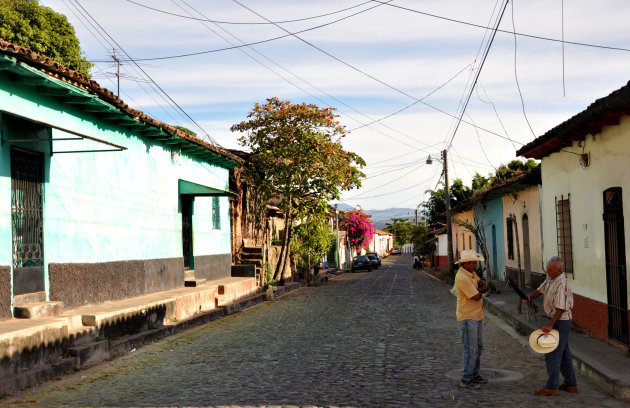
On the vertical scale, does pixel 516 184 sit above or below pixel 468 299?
above

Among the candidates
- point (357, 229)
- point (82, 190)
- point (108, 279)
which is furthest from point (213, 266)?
point (357, 229)

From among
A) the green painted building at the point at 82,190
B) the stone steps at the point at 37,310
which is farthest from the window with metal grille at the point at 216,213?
the stone steps at the point at 37,310

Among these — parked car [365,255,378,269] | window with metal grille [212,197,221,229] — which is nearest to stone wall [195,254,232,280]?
window with metal grille [212,197,221,229]

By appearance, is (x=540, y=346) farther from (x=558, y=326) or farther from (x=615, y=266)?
(x=615, y=266)

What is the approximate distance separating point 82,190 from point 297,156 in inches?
495

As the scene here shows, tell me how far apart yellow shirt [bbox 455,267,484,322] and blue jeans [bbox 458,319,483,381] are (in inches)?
2.9

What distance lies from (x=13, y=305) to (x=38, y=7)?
2363cm

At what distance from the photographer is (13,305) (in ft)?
31.4

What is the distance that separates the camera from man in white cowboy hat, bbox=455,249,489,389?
741cm

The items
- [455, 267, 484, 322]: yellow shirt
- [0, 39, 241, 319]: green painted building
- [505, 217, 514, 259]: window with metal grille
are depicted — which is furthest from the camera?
[505, 217, 514, 259]: window with metal grille

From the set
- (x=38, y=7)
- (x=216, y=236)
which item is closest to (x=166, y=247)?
(x=216, y=236)

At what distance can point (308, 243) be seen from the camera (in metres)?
29.9

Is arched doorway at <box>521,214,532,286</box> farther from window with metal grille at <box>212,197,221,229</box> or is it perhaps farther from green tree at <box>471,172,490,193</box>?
green tree at <box>471,172,490,193</box>

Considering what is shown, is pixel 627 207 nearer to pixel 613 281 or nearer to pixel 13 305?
pixel 613 281
